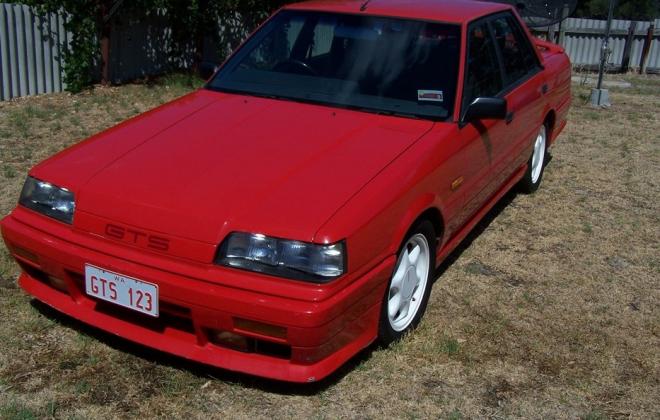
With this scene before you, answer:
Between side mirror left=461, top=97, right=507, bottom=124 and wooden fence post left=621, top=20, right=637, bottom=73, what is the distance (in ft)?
37.0

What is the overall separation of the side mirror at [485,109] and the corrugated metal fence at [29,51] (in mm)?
6061

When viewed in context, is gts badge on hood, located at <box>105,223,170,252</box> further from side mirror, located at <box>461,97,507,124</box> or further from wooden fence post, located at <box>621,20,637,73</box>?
wooden fence post, located at <box>621,20,637,73</box>

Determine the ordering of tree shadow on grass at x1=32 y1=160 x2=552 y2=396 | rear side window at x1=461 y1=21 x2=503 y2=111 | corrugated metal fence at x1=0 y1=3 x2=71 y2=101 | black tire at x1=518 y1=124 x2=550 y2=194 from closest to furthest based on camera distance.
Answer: tree shadow on grass at x1=32 y1=160 x2=552 y2=396 < rear side window at x1=461 y1=21 x2=503 y2=111 < black tire at x1=518 y1=124 x2=550 y2=194 < corrugated metal fence at x1=0 y1=3 x2=71 y2=101

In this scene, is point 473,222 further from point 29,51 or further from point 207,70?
point 29,51

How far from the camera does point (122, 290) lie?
10.3ft

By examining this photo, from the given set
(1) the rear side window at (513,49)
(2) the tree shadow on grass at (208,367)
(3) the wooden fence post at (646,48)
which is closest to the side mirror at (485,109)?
(1) the rear side window at (513,49)

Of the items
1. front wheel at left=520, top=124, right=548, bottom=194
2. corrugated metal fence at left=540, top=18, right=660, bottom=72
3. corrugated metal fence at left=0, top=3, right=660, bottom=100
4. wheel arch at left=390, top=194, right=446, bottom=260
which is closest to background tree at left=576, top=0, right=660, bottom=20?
corrugated metal fence at left=540, top=18, right=660, bottom=72

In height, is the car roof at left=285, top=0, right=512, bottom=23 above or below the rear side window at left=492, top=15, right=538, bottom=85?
above

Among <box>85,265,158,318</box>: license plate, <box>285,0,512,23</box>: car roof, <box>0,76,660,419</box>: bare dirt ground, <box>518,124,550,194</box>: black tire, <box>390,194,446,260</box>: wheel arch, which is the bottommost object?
<box>0,76,660,419</box>: bare dirt ground

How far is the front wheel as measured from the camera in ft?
20.1

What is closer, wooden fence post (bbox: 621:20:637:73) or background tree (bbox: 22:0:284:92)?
background tree (bbox: 22:0:284:92)

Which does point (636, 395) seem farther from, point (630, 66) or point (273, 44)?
point (630, 66)

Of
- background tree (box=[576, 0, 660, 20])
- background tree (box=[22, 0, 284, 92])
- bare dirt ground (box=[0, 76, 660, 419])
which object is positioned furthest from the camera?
background tree (box=[576, 0, 660, 20])

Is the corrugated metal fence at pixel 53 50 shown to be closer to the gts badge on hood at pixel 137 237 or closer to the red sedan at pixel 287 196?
the red sedan at pixel 287 196
